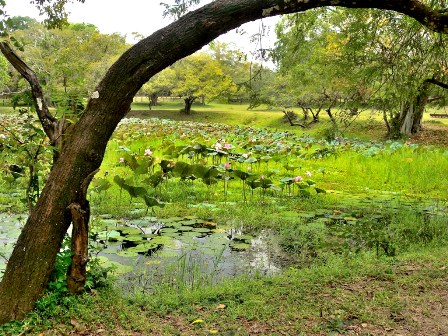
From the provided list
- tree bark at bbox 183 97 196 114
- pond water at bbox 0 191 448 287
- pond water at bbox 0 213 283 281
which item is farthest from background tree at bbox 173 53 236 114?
pond water at bbox 0 213 283 281

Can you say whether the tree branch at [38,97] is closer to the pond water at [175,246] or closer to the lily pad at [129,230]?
the pond water at [175,246]

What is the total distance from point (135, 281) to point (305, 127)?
26.0m

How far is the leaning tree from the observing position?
9.65ft

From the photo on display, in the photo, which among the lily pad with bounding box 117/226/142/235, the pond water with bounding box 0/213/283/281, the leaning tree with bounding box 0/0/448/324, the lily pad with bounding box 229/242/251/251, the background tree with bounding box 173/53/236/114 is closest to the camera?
the leaning tree with bounding box 0/0/448/324

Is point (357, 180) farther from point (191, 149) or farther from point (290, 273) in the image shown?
point (290, 273)

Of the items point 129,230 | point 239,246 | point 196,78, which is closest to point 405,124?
point 196,78

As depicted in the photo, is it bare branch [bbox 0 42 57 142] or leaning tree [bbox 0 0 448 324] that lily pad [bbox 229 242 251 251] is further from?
bare branch [bbox 0 42 57 142]

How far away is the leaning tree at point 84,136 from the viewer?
294 centimetres

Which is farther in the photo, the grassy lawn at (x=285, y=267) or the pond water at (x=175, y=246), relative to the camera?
the pond water at (x=175, y=246)

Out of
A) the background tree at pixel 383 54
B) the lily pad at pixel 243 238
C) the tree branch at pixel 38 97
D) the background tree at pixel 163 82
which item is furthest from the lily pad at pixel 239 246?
the background tree at pixel 163 82

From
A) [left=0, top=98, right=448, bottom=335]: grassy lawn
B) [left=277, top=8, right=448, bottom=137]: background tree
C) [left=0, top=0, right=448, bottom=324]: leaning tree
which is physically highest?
[left=277, top=8, right=448, bottom=137]: background tree

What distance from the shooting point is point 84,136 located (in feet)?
10.1

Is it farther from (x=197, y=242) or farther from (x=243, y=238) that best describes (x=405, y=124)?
(x=197, y=242)

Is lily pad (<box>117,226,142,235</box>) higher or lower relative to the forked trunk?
lower
